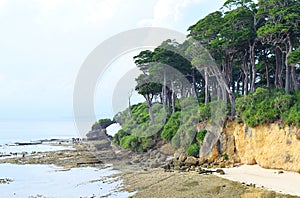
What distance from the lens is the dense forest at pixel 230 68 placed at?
2455cm

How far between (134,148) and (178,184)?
712 inches

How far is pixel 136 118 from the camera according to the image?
171ft

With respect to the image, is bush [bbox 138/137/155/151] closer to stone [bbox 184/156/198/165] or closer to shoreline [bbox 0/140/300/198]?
shoreline [bbox 0/140/300/198]

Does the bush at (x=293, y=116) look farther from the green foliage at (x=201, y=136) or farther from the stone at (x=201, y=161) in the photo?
the green foliage at (x=201, y=136)

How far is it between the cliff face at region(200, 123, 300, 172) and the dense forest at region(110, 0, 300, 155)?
0.77 m

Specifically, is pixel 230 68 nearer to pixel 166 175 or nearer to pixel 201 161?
pixel 201 161

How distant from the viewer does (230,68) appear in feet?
109

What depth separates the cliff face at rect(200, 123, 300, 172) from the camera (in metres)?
21.2

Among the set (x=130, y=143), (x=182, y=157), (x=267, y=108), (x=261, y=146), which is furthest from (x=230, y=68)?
(x=130, y=143)

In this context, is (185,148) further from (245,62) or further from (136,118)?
(136,118)

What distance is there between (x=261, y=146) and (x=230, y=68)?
11.8 metres

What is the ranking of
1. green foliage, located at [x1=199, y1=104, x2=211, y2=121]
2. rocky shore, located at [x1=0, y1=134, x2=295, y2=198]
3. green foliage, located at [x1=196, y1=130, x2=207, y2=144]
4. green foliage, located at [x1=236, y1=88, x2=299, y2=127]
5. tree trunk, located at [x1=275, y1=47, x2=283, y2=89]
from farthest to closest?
green foliage, located at [x1=199, y1=104, x2=211, y2=121]
green foliage, located at [x1=196, y1=130, x2=207, y2=144]
tree trunk, located at [x1=275, y1=47, x2=283, y2=89]
green foliage, located at [x1=236, y1=88, x2=299, y2=127]
rocky shore, located at [x1=0, y1=134, x2=295, y2=198]

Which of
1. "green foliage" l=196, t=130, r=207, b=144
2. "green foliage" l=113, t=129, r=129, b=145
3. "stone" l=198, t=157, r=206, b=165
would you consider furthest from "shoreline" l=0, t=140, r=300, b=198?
"green foliage" l=113, t=129, r=129, b=145

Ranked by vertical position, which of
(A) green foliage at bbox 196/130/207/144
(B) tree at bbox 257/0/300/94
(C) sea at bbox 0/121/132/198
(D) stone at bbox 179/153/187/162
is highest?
(B) tree at bbox 257/0/300/94
